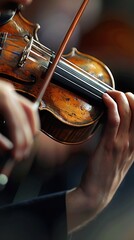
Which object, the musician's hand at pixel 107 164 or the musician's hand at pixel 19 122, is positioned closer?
the musician's hand at pixel 19 122

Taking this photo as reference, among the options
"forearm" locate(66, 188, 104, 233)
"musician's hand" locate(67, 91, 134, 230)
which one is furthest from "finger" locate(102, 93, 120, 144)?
"forearm" locate(66, 188, 104, 233)

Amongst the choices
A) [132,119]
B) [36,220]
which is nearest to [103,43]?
[132,119]

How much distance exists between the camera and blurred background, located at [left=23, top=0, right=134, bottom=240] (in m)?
1.03

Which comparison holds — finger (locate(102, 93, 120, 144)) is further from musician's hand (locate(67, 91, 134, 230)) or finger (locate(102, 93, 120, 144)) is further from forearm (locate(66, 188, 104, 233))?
forearm (locate(66, 188, 104, 233))

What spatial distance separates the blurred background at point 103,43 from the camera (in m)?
1.03

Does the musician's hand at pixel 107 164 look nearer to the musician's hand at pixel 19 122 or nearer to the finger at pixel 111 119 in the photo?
the finger at pixel 111 119

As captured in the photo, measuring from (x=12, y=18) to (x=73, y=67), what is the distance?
0.48 feet

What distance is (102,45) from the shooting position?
1336 mm

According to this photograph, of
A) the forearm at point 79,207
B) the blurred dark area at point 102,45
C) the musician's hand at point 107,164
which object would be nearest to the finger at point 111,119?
the musician's hand at point 107,164

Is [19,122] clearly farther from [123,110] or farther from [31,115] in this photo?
[123,110]

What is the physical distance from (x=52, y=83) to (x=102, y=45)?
0.62 meters

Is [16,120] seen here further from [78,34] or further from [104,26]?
[104,26]

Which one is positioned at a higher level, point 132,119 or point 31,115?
point 31,115

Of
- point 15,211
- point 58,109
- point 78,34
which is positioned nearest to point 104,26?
point 78,34
